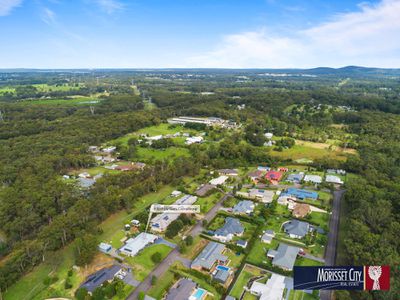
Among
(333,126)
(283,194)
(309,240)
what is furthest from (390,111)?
(309,240)

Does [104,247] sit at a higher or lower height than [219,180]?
lower

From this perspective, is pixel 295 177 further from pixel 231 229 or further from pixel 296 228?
pixel 231 229

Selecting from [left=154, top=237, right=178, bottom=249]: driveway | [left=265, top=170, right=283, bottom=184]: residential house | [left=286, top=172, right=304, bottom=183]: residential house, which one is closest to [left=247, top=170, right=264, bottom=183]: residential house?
[left=265, top=170, right=283, bottom=184]: residential house

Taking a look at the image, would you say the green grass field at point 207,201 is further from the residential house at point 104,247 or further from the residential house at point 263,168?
the residential house at point 263,168

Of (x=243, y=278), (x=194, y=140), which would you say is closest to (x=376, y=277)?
(x=243, y=278)

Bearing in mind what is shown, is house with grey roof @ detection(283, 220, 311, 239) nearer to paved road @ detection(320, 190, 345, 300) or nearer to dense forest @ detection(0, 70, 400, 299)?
paved road @ detection(320, 190, 345, 300)

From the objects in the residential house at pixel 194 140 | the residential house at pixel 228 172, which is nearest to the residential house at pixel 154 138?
the residential house at pixel 194 140

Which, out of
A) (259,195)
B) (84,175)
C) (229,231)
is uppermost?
(84,175)
